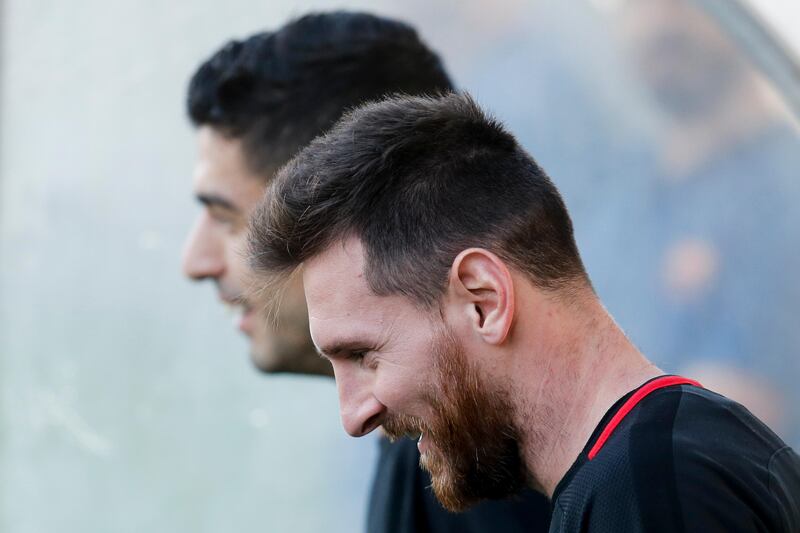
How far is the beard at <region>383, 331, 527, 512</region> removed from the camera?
1092 mm

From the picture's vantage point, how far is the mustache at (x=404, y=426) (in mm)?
1134

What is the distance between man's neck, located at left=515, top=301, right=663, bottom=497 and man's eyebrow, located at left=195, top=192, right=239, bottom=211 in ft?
2.82

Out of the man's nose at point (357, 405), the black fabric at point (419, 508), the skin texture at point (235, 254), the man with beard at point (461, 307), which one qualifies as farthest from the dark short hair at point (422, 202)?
the skin texture at point (235, 254)

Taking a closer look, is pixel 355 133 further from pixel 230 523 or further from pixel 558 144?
pixel 230 523

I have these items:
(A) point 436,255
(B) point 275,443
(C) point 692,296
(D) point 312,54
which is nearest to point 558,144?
(C) point 692,296

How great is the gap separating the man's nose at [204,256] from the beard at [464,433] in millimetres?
761

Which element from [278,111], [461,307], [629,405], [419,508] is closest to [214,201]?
[278,111]

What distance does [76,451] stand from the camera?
2604mm

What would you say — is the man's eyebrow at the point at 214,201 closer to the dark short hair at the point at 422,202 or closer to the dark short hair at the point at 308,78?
the dark short hair at the point at 308,78

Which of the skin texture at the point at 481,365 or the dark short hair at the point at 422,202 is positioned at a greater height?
the dark short hair at the point at 422,202

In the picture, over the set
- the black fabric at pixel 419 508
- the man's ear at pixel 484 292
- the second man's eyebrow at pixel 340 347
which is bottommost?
the black fabric at pixel 419 508

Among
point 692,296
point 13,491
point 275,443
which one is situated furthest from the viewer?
point 13,491

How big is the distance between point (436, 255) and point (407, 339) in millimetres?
91

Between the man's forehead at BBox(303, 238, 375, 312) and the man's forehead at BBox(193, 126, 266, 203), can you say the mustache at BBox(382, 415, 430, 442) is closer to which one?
the man's forehead at BBox(303, 238, 375, 312)
